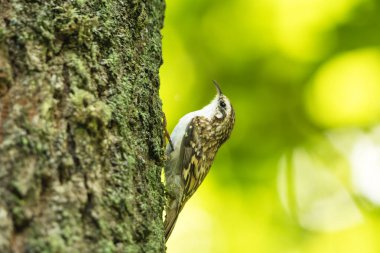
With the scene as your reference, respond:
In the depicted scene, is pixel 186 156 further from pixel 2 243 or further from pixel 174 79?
pixel 2 243

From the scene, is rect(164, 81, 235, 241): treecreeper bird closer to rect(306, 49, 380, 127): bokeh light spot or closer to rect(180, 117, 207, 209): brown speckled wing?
rect(180, 117, 207, 209): brown speckled wing

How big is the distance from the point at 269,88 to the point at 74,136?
8.57 feet

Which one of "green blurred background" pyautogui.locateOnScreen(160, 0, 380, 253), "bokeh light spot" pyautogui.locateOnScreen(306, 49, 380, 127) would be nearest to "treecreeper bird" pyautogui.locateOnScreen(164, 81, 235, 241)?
"green blurred background" pyautogui.locateOnScreen(160, 0, 380, 253)

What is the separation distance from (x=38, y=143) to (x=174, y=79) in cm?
271

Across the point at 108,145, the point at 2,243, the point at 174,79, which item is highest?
the point at 174,79

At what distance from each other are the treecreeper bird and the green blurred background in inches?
14.2

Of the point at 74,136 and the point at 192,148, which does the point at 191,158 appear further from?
the point at 74,136

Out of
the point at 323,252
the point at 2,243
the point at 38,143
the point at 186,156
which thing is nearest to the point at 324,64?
the point at 186,156

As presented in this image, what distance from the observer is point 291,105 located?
4242 mm

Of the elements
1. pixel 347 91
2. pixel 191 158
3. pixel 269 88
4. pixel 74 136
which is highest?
pixel 347 91

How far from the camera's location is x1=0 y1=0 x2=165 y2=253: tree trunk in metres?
1.52

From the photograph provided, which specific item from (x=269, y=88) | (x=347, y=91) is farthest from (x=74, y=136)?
(x=347, y=91)

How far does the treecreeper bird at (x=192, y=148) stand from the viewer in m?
3.36

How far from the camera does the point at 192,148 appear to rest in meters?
3.54
